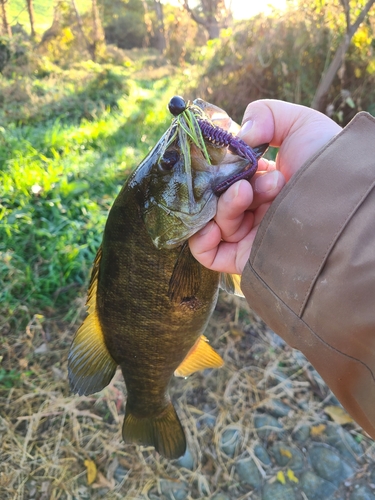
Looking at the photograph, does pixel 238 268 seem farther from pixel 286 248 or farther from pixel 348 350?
pixel 348 350

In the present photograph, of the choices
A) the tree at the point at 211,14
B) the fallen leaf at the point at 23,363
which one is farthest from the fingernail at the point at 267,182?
the tree at the point at 211,14

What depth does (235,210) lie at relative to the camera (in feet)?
4.36

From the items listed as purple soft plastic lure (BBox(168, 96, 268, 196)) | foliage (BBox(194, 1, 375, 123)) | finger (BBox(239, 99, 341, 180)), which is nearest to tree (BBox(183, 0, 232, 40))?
foliage (BBox(194, 1, 375, 123))

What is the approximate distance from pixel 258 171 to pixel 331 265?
0.63 metres

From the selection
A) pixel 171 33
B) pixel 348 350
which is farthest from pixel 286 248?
pixel 171 33

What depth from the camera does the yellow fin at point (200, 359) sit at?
6.64 feet

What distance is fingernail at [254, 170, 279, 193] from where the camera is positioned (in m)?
1.36

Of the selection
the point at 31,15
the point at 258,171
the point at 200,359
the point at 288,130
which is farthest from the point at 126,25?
the point at 200,359

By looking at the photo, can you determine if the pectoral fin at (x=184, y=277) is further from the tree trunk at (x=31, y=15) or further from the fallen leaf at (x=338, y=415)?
the tree trunk at (x=31, y=15)

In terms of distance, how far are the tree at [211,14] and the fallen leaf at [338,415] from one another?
1033cm

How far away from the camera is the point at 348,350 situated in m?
1.11

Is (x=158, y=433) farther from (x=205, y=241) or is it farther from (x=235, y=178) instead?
(x=235, y=178)

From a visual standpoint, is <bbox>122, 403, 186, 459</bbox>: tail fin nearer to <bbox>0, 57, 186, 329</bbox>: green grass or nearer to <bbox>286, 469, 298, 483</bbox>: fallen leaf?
<bbox>286, 469, 298, 483</bbox>: fallen leaf

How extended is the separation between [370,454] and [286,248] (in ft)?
6.31
